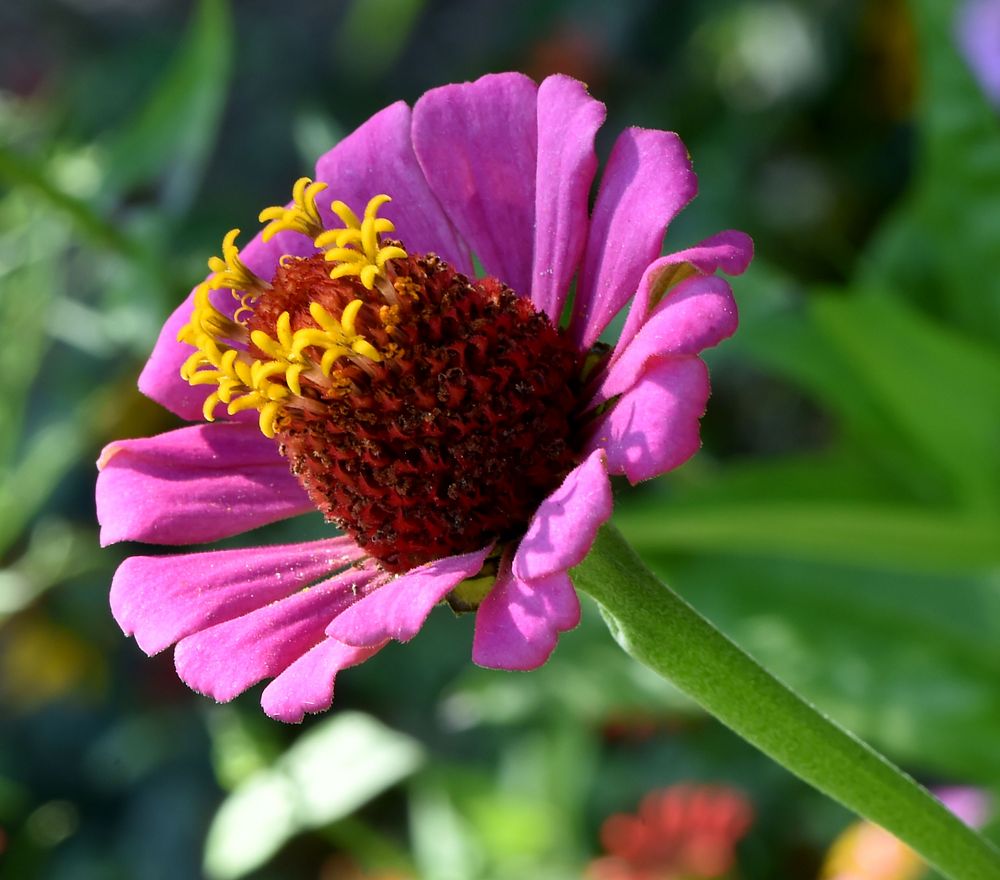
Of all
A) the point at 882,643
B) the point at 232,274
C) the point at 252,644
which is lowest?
the point at 882,643

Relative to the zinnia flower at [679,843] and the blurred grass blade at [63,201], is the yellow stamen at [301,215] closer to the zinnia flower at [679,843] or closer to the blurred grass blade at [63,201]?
the blurred grass blade at [63,201]

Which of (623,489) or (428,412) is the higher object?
(428,412)

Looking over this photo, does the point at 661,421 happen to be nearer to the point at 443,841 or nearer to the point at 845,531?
the point at 845,531

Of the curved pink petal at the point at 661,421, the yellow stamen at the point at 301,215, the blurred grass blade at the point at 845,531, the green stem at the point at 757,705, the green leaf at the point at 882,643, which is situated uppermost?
the yellow stamen at the point at 301,215

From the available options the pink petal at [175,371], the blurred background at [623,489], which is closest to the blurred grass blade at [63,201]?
the blurred background at [623,489]

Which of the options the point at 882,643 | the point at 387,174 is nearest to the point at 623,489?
the point at 882,643
